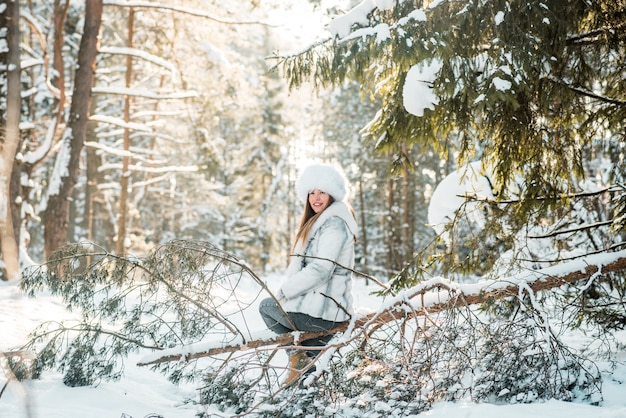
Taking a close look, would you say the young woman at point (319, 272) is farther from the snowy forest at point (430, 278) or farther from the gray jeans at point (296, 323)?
the snowy forest at point (430, 278)

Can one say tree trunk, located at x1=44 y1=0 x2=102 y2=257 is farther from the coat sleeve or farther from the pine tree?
the coat sleeve

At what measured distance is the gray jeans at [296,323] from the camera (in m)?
4.27

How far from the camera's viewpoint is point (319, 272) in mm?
4203

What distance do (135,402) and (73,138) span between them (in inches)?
255

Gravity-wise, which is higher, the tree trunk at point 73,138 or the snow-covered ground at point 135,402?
the tree trunk at point 73,138

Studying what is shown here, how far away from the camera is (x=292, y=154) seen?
3334cm

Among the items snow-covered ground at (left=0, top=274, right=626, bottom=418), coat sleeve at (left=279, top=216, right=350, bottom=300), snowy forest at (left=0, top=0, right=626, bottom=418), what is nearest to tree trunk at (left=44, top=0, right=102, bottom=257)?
snowy forest at (left=0, top=0, right=626, bottom=418)

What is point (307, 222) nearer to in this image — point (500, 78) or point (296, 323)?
point (296, 323)

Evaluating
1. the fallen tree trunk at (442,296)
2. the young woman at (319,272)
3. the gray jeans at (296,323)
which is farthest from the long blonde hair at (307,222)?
the fallen tree trunk at (442,296)

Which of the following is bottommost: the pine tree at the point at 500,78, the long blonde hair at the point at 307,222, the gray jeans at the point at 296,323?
the gray jeans at the point at 296,323

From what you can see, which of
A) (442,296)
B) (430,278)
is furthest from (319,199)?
(442,296)

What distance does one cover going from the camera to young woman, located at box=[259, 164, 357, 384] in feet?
13.8

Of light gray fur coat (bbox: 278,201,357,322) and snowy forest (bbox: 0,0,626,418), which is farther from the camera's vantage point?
light gray fur coat (bbox: 278,201,357,322)

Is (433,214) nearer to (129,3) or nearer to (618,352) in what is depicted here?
(618,352)
